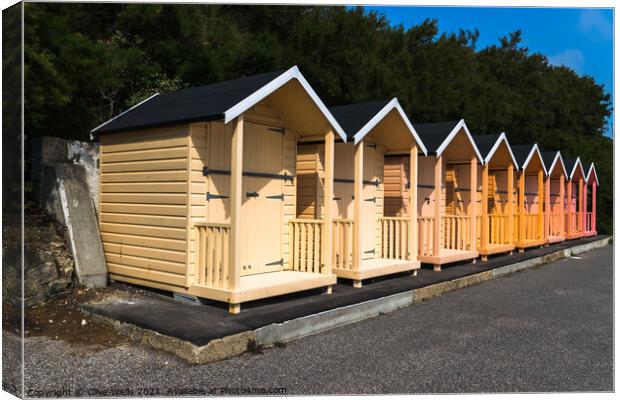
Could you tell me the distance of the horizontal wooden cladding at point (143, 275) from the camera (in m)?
6.86

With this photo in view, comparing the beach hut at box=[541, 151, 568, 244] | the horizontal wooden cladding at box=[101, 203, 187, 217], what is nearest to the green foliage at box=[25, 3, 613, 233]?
the horizontal wooden cladding at box=[101, 203, 187, 217]

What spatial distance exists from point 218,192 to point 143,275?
1561 millimetres

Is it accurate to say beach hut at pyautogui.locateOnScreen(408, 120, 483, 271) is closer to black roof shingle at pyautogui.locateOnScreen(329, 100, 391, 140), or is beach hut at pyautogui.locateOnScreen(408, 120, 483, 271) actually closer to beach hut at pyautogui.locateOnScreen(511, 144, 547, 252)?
black roof shingle at pyautogui.locateOnScreen(329, 100, 391, 140)

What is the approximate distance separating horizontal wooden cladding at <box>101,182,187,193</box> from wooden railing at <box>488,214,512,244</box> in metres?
9.11

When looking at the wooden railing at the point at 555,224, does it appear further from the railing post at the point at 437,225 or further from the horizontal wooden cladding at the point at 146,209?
the horizontal wooden cladding at the point at 146,209

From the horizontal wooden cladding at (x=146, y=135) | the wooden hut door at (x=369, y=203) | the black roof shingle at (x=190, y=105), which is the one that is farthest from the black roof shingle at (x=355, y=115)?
the horizontal wooden cladding at (x=146, y=135)

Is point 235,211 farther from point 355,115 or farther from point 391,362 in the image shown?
point 355,115

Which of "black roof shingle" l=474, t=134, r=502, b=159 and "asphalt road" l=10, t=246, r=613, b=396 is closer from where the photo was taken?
"asphalt road" l=10, t=246, r=613, b=396

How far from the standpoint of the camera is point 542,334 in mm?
6402

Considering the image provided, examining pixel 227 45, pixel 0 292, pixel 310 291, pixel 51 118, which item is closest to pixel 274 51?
pixel 227 45

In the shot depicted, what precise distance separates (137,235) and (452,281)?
518 cm

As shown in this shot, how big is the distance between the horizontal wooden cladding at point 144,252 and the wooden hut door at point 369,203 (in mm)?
3994

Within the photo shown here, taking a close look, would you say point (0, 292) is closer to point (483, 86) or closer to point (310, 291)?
point (310, 291)

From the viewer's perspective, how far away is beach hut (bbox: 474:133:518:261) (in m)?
12.5
